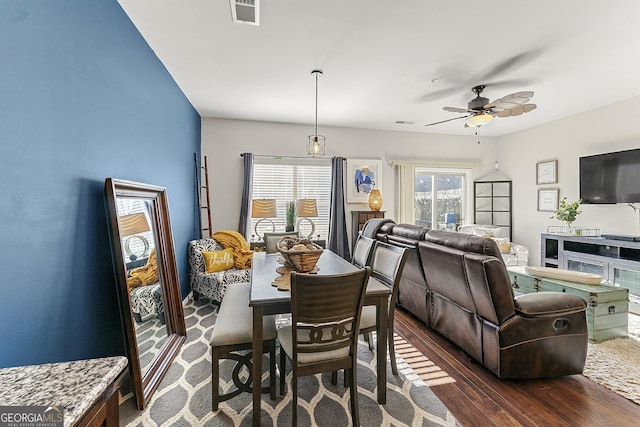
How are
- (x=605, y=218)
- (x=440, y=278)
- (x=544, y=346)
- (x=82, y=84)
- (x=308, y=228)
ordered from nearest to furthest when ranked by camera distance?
(x=82, y=84) < (x=544, y=346) < (x=440, y=278) < (x=605, y=218) < (x=308, y=228)

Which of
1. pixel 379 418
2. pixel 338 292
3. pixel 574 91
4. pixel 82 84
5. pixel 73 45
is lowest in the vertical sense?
pixel 379 418

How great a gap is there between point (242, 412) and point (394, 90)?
141 inches

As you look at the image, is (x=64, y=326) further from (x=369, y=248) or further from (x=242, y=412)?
(x=369, y=248)

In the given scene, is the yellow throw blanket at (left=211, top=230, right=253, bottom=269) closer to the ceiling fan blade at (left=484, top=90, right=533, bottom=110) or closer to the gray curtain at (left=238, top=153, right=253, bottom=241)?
the gray curtain at (left=238, top=153, right=253, bottom=241)

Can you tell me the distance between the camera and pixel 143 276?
6.95ft

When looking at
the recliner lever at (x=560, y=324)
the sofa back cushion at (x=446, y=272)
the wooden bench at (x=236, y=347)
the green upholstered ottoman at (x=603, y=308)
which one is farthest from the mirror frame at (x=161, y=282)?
the green upholstered ottoman at (x=603, y=308)

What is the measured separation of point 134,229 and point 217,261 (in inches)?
62.6

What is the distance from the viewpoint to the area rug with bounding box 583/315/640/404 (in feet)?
6.34

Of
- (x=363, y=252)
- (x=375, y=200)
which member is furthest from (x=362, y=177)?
(x=363, y=252)

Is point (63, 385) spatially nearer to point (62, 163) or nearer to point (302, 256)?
point (62, 163)

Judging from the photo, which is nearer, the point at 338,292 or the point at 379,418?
the point at 338,292

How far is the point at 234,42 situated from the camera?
245 centimetres

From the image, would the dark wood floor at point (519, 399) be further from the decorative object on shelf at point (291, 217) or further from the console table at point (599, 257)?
the decorative object on shelf at point (291, 217)

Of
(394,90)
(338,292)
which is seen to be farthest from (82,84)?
(394,90)
